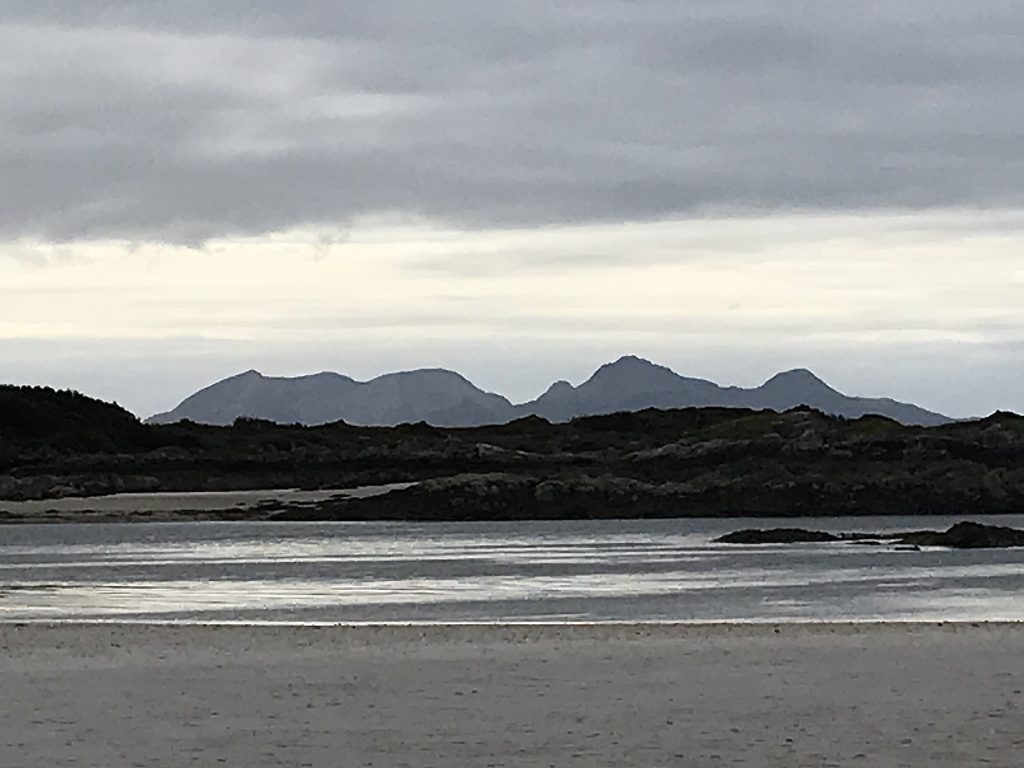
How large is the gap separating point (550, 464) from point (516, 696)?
214 feet

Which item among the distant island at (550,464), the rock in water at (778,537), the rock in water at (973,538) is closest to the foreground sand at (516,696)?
the rock in water at (973,538)

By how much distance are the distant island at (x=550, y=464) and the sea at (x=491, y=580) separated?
884 cm

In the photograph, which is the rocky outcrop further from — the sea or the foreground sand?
the foreground sand

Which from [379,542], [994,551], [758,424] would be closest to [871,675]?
[994,551]

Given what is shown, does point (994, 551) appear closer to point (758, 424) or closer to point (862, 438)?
point (862, 438)

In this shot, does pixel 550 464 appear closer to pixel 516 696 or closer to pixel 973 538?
pixel 973 538

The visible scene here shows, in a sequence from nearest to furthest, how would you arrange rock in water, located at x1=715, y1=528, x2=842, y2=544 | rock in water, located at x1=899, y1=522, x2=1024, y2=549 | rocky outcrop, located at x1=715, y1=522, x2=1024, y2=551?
rock in water, located at x1=899, y1=522, x2=1024, y2=549, rocky outcrop, located at x1=715, y1=522, x2=1024, y2=551, rock in water, located at x1=715, y1=528, x2=842, y2=544

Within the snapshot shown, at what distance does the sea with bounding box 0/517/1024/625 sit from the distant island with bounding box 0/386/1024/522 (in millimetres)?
8844

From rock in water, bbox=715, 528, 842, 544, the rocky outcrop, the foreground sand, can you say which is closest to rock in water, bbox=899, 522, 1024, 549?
the rocky outcrop

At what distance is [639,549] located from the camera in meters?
46.8

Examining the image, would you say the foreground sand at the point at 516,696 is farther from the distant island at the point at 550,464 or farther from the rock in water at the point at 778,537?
the distant island at the point at 550,464

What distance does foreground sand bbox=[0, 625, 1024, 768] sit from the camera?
13336 mm

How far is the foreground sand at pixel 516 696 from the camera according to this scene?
1334 cm

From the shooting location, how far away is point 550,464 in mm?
81688
